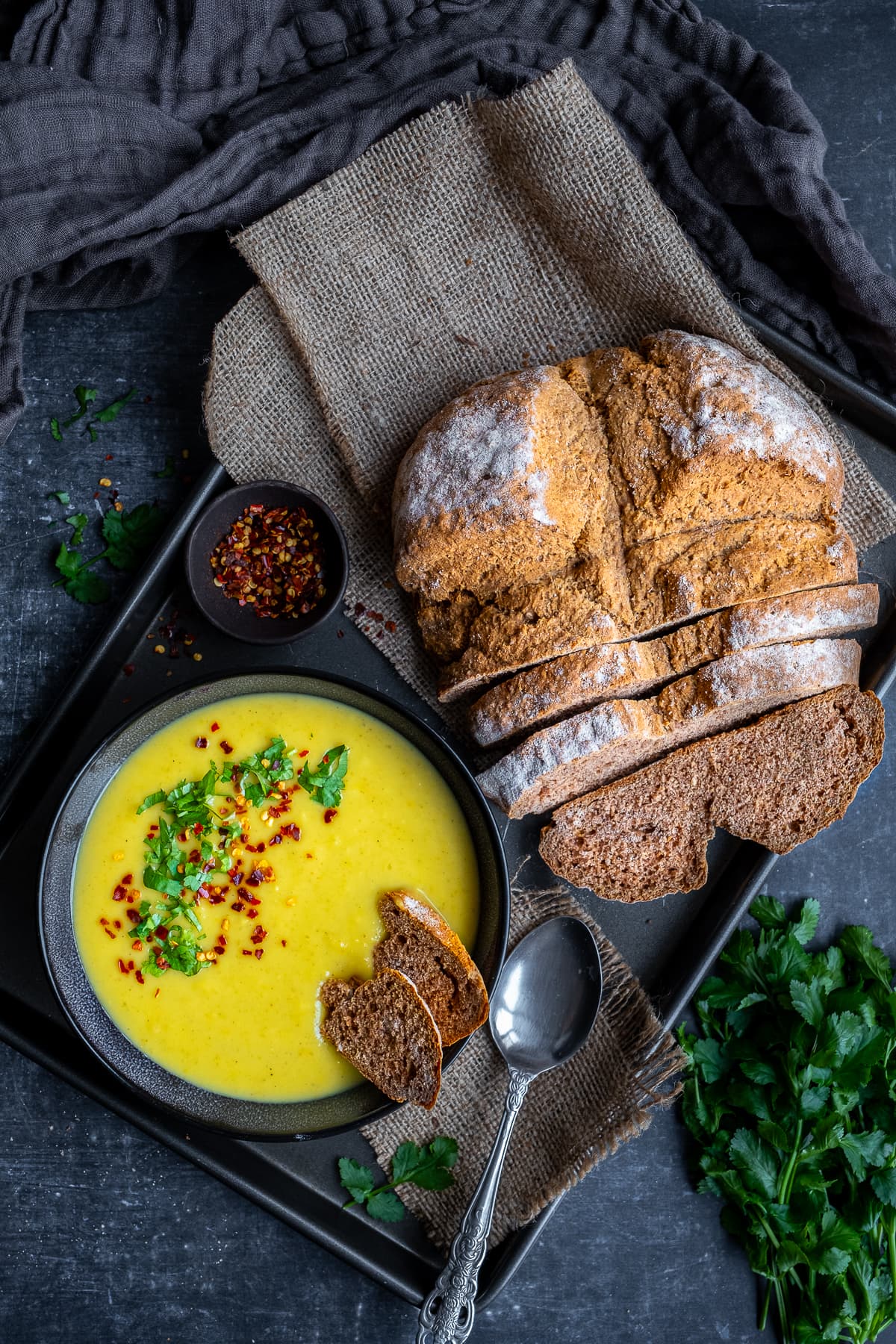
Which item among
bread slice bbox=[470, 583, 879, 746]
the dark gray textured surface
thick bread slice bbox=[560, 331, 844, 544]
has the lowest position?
the dark gray textured surface

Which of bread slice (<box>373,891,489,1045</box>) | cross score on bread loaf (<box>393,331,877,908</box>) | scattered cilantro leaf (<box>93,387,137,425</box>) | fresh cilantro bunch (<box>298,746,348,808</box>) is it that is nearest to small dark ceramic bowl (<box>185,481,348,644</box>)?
cross score on bread loaf (<box>393,331,877,908</box>)

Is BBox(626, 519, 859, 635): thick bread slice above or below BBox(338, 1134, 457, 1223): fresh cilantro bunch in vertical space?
above

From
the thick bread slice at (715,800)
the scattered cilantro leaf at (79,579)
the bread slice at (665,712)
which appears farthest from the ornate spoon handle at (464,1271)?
the scattered cilantro leaf at (79,579)

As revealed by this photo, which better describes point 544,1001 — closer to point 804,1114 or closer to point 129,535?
point 804,1114

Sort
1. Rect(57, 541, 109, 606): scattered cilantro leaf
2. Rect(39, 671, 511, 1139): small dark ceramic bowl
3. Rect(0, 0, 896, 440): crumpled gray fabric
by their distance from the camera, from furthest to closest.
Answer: Rect(57, 541, 109, 606): scattered cilantro leaf → Rect(0, 0, 896, 440): crumpled gray fabric → Rect(39, 671, 511, 1139): small dark ceramic bowl

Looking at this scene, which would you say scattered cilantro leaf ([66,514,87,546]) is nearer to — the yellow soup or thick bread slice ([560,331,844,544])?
the yellow soup

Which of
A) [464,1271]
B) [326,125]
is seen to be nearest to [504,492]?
[326,125]

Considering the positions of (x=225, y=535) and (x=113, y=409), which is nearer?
(x=225, y=535)

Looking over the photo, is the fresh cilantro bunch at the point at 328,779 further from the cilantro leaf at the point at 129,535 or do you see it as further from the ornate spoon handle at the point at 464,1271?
the ornate spoon handle at the point at 464,1271
